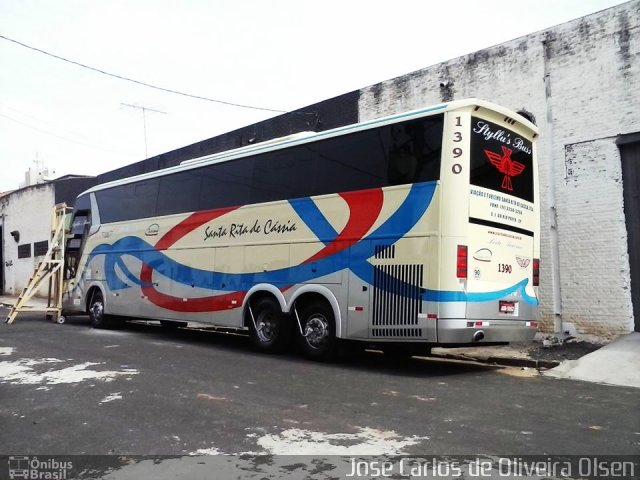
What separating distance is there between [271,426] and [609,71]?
9077 millimetres

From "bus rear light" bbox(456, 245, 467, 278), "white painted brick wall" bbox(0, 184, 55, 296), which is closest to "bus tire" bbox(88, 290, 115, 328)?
"bus rear light" bbox(456, 245, 467, 278)

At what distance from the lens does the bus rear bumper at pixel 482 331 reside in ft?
24.1

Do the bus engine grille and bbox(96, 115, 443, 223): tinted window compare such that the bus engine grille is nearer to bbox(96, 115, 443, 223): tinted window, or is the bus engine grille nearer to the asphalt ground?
the asphalt ground

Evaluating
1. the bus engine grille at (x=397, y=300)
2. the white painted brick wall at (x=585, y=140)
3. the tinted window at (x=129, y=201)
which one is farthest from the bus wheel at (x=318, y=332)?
the tinted window at (x=129, y=201)

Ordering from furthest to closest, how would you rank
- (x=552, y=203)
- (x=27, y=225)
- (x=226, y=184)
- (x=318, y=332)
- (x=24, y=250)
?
(x=24, y=250) → (x=27, y=225) → (x=226, y=184) → (x=552, y=203) → (x=318, y=332)

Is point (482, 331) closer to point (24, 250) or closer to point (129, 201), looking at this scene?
point (129, 201)

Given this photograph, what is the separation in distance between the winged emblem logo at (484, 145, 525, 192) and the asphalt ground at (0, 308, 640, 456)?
2.88 meters

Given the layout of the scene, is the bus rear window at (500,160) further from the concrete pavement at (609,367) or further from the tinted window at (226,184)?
the tinted window at (226,184)

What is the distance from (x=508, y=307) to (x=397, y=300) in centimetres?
172

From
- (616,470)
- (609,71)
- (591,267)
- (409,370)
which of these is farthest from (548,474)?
(609,71)

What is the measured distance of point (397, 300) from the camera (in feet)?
25.7

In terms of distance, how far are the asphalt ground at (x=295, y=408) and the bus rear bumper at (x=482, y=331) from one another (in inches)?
21.6

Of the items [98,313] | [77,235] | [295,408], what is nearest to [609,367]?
[295,408]

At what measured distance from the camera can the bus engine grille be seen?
25.0 ft
